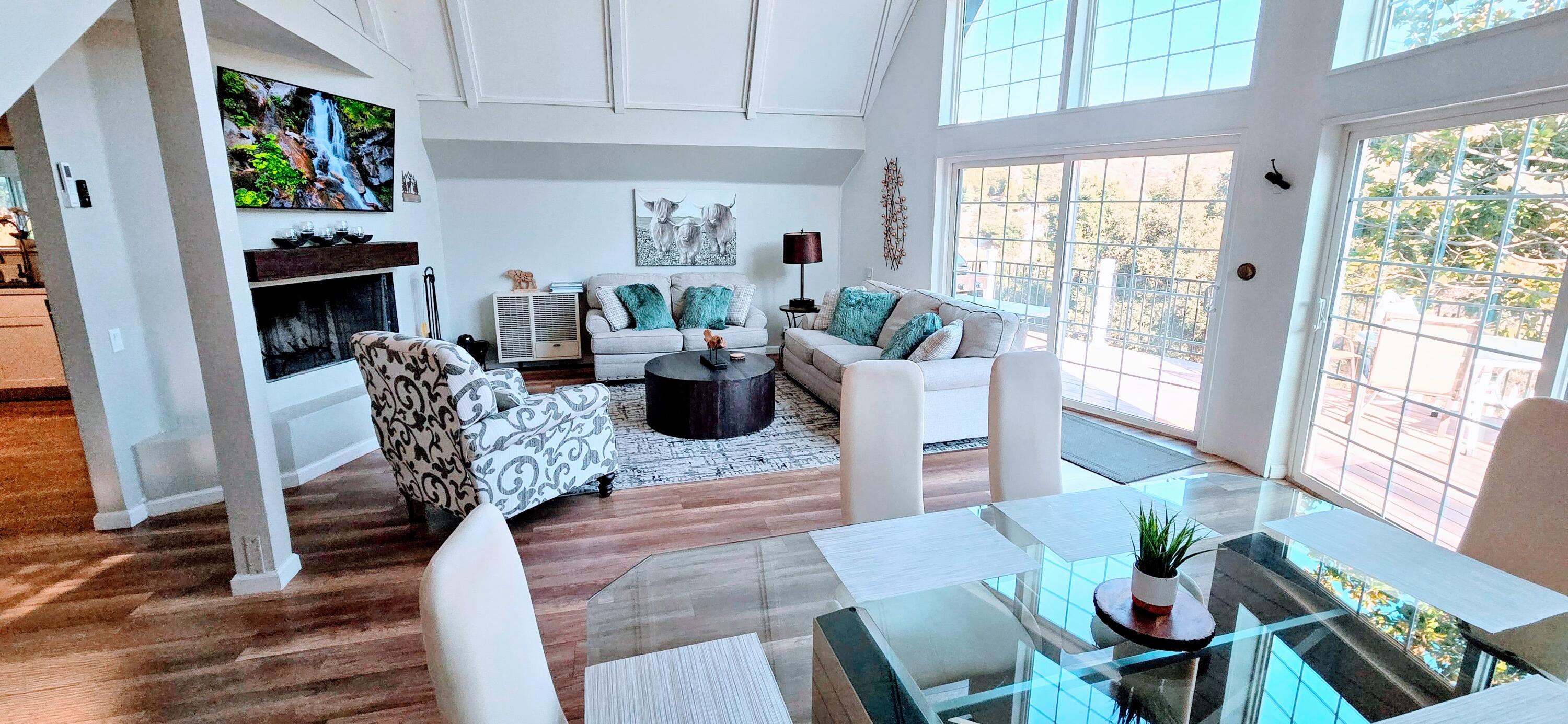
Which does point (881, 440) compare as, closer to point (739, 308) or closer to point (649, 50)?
point (739, 308)

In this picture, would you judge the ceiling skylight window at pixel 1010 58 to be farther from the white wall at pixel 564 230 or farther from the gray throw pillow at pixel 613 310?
the gray throw pillow at pixel 613 310

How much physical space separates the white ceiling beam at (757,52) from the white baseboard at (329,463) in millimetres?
3971

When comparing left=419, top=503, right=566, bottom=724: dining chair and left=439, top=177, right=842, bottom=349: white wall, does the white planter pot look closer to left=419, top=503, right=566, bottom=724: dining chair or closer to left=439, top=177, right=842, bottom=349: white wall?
left=419, top=503, right=566, bottom=724: dining chair

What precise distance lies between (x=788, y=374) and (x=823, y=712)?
4625mm

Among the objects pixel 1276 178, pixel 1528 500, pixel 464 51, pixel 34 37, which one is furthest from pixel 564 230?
pixel 1528 500

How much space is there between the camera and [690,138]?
5812 millimetres

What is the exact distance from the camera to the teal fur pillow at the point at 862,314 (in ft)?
16.8

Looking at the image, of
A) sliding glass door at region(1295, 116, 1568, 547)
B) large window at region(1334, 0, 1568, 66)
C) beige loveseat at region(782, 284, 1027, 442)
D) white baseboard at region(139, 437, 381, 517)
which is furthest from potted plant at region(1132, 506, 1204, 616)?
white baseboard at region(139, 437, 381, 517)

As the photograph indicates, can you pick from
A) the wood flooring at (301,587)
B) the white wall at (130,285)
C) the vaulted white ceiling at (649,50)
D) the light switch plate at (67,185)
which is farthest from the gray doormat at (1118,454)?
the light switch plate at (67,185)

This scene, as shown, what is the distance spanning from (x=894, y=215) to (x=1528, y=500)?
4.83 m

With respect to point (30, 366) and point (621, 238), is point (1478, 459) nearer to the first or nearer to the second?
point (621, 238)

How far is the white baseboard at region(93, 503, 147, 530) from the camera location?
3.06 meters

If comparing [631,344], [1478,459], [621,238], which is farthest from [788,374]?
[1478,459]

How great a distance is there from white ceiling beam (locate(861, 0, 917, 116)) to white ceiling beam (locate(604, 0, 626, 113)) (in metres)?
2.14
